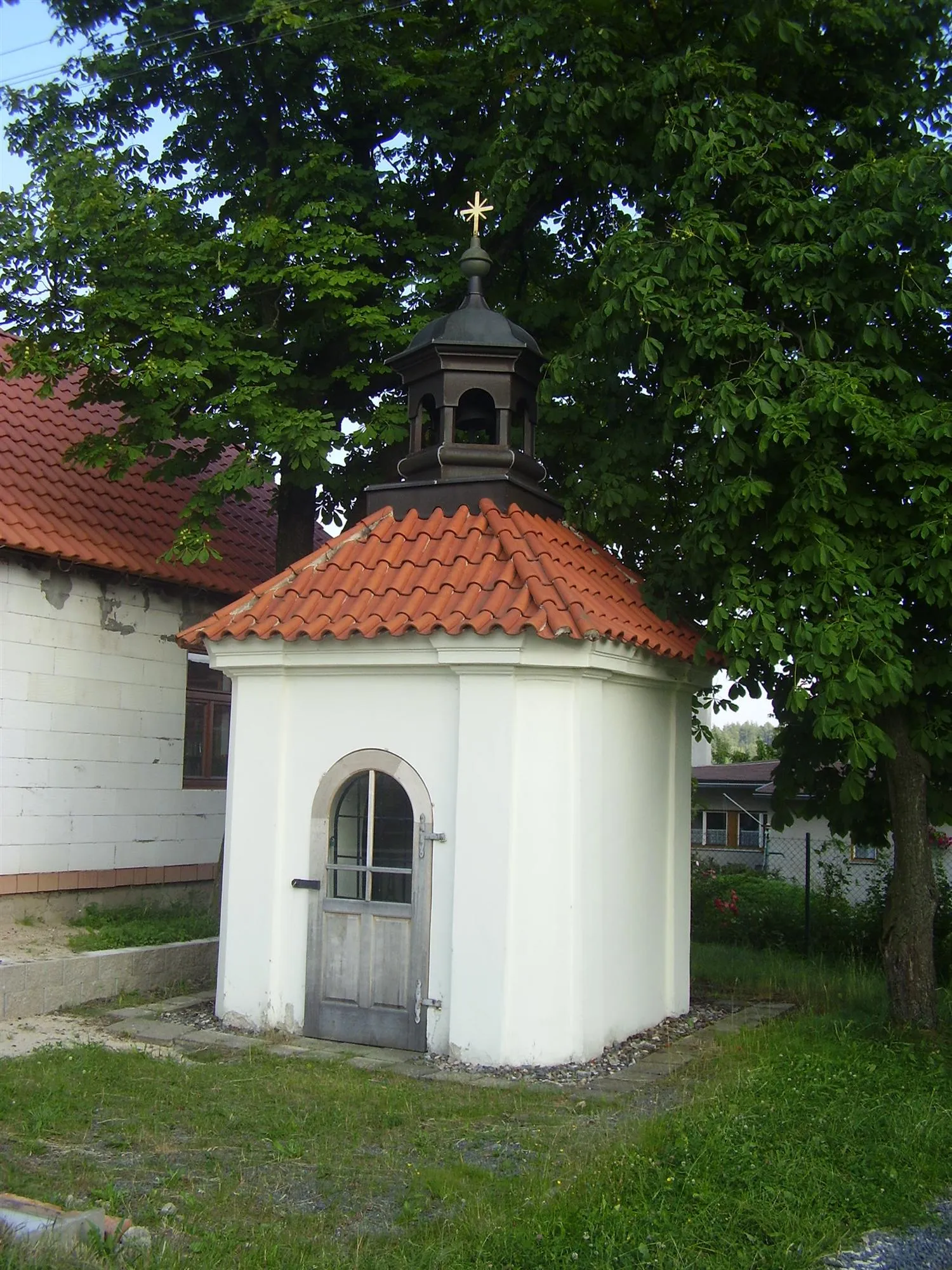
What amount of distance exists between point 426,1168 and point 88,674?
8407 mm

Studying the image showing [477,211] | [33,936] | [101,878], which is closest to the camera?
[477,211]

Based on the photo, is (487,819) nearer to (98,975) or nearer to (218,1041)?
(218,1041)

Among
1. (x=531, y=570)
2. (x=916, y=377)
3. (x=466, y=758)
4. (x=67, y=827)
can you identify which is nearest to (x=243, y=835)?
(x=466, y=758)

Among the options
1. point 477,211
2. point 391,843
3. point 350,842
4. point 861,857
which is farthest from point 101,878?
point 861,857

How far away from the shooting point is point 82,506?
13.4 meters

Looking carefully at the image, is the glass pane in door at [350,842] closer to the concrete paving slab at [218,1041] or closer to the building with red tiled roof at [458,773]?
the building with red tiled roof at [458,773]

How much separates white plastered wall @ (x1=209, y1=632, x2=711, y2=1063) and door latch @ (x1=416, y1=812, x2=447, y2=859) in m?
0.06

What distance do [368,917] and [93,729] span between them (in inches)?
210

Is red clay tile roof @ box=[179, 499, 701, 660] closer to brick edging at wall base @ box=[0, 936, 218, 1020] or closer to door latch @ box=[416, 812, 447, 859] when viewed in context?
door latch @ box=[416, 812, 447, 859]

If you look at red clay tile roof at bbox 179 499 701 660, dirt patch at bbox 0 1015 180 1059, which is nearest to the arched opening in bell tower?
red clay tile roof at bbox 179 499 701 660

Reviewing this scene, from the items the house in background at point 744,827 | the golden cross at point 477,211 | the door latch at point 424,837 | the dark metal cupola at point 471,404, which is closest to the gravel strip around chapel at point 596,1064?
the door latch at point 424,837

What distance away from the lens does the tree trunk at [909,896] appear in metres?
9.60

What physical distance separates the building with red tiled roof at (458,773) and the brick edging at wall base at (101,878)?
3.47 meters

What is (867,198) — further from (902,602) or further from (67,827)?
(67,827)
